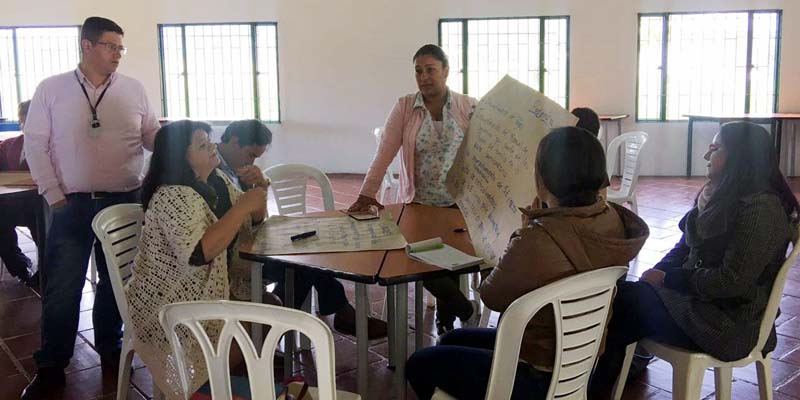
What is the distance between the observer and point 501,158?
2.43 meters

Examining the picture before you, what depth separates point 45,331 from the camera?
9.84 feet

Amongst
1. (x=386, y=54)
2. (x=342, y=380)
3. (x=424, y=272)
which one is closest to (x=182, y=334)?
(x=424, y=272)

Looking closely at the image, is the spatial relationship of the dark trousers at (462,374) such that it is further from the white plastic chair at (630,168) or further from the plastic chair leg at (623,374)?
the white plastic chair at (630,168)

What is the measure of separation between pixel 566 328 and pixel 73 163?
219 centimetres

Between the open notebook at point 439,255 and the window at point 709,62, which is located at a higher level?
the window at point 709,62

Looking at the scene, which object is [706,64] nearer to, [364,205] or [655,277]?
[364,205]

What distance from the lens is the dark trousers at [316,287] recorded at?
10.4 ft

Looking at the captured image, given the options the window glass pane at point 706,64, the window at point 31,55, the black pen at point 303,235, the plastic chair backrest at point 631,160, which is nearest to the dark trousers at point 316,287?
the black pen at point 303,235

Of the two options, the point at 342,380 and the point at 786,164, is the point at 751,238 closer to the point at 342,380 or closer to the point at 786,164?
the point at 342,380

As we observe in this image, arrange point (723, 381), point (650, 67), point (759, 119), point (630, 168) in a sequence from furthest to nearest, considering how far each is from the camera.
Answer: point (650, 67), point (759, 119), point (630, 168), point (723, 381)

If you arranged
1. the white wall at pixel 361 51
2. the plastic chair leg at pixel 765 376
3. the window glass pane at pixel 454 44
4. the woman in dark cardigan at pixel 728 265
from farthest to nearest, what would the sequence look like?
1. the window glass pane at pixel 454 44
2. the white wall at pixel 361 51
3. the plastic chair leg at pixel 765 376
4. the woman in dark cardigan at pixel 728 265

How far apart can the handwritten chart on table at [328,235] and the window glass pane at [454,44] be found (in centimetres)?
649

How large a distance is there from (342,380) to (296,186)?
4.11 feet

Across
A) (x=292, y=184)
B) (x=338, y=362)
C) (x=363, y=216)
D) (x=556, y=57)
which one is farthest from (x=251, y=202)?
(x=556, y=57)
